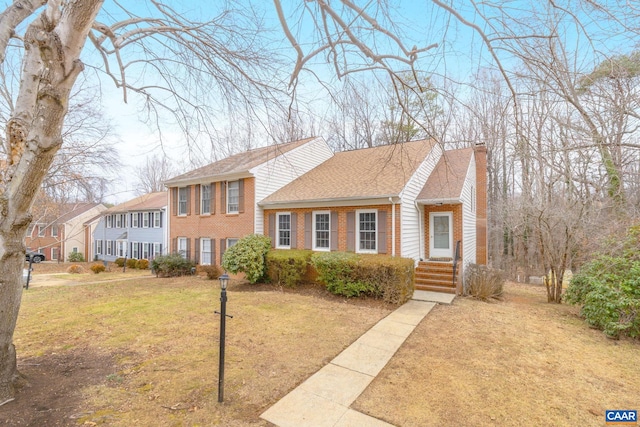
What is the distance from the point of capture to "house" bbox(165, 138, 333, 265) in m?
12.6

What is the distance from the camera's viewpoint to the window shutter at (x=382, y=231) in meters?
9.75

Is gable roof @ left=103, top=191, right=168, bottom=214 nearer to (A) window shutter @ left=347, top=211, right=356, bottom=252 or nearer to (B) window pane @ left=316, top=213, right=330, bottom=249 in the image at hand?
(B) window pane @ left=316, top=213, right=330, bottom=249

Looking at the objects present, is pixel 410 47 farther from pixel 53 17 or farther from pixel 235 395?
pixel 235 395

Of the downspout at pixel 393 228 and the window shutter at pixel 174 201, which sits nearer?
the downspout at pixel 393 228

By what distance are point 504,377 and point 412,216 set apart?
6992 mm

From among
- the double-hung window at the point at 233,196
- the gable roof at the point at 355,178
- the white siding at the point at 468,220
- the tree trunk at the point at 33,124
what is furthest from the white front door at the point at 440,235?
the tree trunk at the point at 33,124

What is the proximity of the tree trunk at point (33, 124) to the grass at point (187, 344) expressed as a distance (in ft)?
4.82

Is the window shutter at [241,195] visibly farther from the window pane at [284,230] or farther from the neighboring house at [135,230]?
the neighboring house at [135,230]

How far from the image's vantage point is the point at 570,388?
368 cm

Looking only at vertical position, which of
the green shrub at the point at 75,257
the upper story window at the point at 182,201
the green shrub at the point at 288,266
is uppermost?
the upper story window at the point at 182,201

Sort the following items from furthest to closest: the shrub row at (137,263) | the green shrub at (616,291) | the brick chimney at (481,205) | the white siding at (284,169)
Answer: the shrub row at (137,263)
the brick chimney at (481,205)
the white siding at (284,169)
the green shrub at (616,291)

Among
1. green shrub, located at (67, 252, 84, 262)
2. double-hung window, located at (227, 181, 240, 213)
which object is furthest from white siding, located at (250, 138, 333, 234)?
green shrub, located at (67, 252, 84, 262)

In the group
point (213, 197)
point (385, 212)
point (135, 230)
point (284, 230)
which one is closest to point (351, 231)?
point (385, 212)

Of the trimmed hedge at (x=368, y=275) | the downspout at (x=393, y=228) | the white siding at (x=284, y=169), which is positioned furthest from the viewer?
the white siding at (x=284, y=169)
